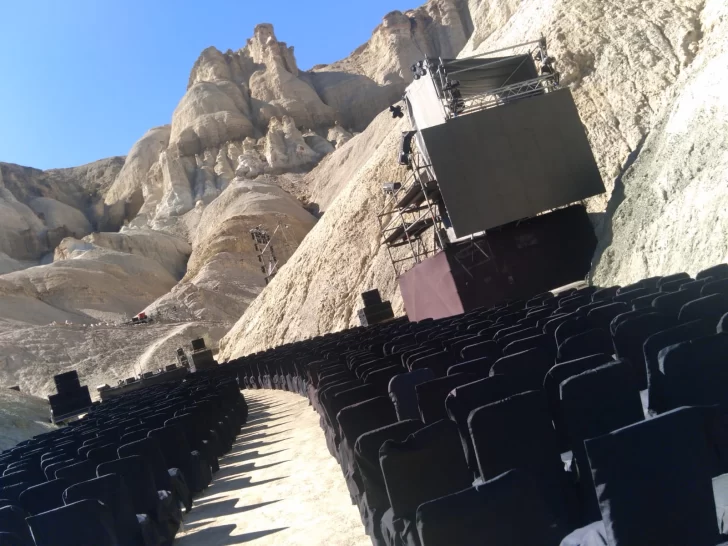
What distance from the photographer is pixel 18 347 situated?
165ft

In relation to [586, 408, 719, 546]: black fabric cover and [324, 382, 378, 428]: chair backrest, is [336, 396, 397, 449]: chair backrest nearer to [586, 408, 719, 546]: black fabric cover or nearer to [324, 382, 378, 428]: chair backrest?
[324, 382, 378, 428]: chair backrest

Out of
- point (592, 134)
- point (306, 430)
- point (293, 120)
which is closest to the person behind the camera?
point (306, 430)

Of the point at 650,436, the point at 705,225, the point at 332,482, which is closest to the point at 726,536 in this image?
the point at 650,436

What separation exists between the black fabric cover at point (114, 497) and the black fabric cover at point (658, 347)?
14.6 feet

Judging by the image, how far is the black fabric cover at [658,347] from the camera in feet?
12.1

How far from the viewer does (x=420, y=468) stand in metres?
3.64

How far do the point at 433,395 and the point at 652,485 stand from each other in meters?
2.26

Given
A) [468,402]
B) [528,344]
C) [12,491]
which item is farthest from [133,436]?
[468,402]

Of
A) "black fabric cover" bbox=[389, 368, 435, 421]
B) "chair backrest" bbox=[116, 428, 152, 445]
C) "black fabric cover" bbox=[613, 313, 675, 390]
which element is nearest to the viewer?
"black fabric cover" bbox=[613, 313, 675, 390]

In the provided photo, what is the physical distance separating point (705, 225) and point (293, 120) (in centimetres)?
8755

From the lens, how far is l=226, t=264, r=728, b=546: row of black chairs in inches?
105

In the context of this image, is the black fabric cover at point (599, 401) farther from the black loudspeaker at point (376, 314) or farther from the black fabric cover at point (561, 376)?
the black loudspeaker at point (376, 314)

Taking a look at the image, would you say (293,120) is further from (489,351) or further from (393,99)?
(489,351)

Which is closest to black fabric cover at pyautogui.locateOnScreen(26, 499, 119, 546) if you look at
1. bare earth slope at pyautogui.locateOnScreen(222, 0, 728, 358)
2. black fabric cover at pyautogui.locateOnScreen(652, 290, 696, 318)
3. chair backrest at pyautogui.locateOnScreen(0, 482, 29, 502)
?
chair backrest at pyautogui.locateOnScreen(0, 482, 29, 502)
